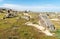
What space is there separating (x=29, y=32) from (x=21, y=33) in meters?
2.01

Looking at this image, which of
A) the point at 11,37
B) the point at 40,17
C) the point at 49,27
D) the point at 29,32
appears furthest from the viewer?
the point at 40,17

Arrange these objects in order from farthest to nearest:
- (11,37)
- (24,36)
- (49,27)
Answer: (49,27)
(24,36)
(11,37)

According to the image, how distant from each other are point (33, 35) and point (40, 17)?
1994 centimetres

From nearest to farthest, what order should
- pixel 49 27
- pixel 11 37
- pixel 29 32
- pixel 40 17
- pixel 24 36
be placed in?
1. pixel 11 37
2. pixel 24 36
3. pixel 29 32
4. pixel 49 27
5. pixel 40 17

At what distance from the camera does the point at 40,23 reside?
52438mm

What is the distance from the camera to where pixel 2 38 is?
1298 inches

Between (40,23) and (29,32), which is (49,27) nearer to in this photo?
(40,23)

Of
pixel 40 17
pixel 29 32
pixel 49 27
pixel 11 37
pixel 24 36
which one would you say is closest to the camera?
pixel 11 37

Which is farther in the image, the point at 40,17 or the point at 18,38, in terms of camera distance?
the point at 40,17

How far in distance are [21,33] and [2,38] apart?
4.98 m

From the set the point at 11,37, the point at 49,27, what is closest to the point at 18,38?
the point at 11,37

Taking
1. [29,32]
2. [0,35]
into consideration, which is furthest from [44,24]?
[0,35]

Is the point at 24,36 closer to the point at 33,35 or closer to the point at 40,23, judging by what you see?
the point at 33,35

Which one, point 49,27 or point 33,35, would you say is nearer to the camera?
point 33,35
